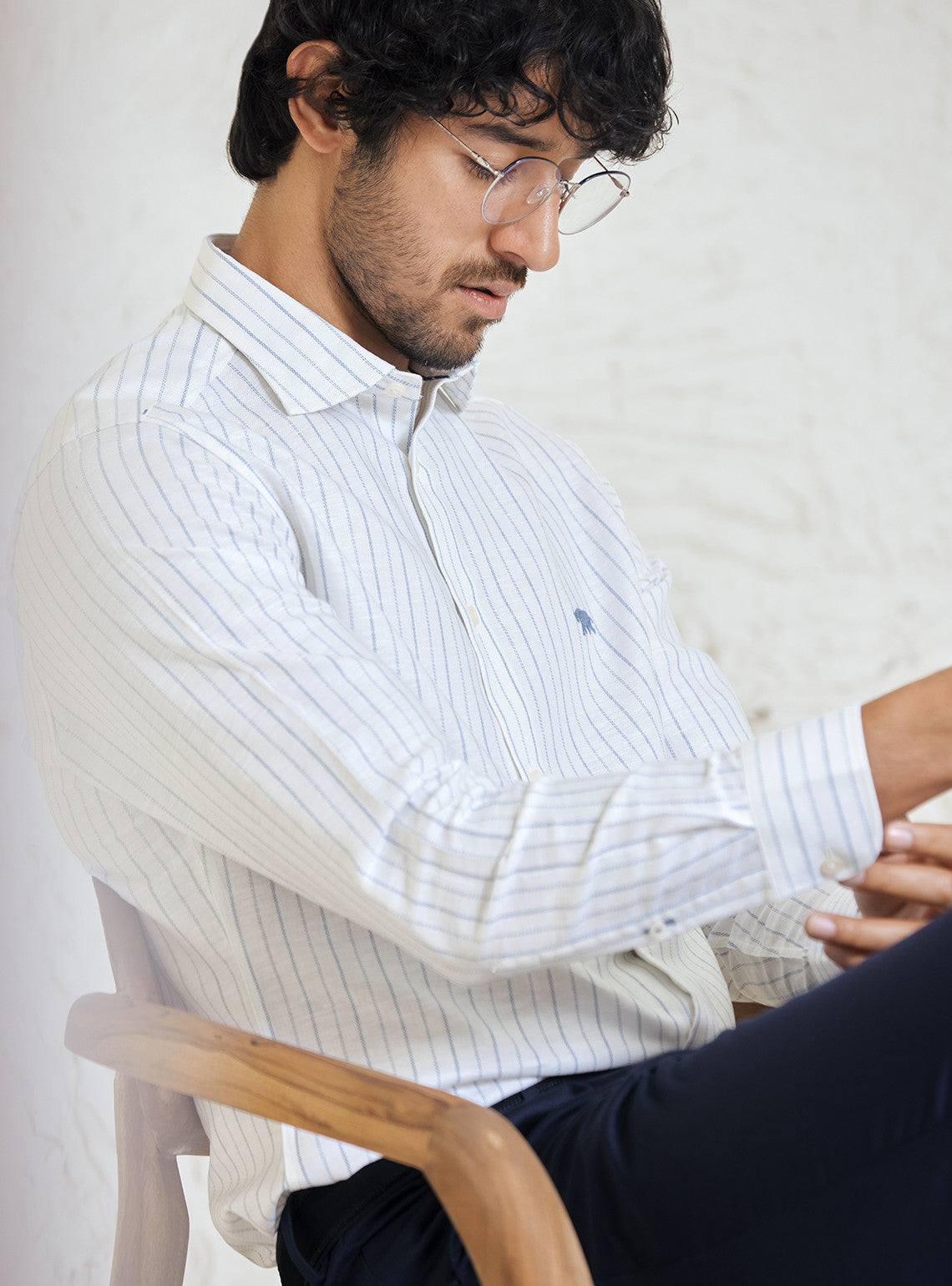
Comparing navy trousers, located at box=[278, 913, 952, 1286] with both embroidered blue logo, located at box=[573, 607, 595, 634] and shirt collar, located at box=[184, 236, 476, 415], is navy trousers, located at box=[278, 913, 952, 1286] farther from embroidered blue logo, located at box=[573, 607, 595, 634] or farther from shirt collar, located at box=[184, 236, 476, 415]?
shirt collar, located at box=[184, 236, 476, 415]

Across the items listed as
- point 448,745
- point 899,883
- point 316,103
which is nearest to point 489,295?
point 316,103

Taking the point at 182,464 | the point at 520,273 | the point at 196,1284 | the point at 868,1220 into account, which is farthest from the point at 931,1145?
the point at 196,1284

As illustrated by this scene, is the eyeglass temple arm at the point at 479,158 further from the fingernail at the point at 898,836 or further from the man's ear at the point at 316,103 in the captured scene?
the fingernail at the point at 898,836

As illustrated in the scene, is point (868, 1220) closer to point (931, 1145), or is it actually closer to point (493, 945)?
point (931, 1145)

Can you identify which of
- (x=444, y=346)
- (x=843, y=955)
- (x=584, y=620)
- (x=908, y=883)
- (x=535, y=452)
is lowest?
(x=843, y=955)

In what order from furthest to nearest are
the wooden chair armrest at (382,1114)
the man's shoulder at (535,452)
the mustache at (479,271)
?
the man's shoulder at (535,452) < the mustache at (479,271) < the wooden chair armrest at (382,1114)

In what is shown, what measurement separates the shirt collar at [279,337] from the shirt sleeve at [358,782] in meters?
0.21

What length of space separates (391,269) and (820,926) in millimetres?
708

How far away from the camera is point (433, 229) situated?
3.70 feet

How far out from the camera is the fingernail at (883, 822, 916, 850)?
79 centimetres

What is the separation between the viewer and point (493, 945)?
681mm

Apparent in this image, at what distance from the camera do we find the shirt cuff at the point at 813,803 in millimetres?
680

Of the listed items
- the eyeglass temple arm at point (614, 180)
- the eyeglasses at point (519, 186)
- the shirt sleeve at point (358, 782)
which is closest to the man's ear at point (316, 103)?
the eyeglasses at point (519, 186)

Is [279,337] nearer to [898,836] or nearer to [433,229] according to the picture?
[433,229]
